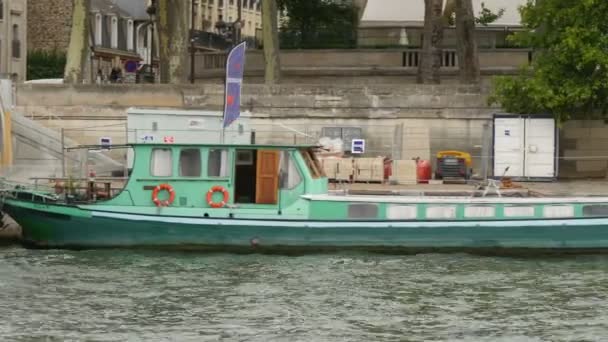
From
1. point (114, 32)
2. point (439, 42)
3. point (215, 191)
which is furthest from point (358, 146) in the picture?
point (114, 32)

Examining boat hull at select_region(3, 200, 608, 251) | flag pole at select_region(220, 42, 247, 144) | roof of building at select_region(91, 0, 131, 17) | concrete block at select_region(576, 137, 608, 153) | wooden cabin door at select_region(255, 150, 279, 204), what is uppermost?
roof of building at select_region(91, 0, 131, 17)

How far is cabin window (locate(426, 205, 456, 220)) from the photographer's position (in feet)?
112

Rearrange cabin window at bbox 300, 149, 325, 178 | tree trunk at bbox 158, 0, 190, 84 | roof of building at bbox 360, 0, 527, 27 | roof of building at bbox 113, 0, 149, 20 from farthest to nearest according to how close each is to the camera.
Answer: roof of building at bbox 113, 0, 149, 20 → roof of building at bbox 360, 0, 527, 27 → tree trunk at bbox 158, 0, 190, 84 → cabin window at bbox 300, 149, 325, 178

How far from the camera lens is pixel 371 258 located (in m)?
33.6

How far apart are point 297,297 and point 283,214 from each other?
6.22 meters

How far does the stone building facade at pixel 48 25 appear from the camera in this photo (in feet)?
280

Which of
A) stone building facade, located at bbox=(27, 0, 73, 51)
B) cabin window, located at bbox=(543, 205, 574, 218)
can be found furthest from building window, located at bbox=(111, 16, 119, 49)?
cabin window, located at bbox=(543, 205, 574, 218)

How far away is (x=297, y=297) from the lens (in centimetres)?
2794

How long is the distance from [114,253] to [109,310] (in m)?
7.82

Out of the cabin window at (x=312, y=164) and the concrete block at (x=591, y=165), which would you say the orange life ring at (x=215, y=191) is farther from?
the concrete block at (x=591, y=165)

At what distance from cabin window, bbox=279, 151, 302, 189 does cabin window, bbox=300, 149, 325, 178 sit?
1.07ft

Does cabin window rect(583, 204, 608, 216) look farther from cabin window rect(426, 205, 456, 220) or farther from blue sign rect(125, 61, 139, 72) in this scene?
blue sign rect(125, 61, 139, 72)

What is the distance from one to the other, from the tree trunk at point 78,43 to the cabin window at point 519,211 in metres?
18.6

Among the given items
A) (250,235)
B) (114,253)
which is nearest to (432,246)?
(250,235)
